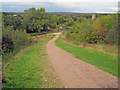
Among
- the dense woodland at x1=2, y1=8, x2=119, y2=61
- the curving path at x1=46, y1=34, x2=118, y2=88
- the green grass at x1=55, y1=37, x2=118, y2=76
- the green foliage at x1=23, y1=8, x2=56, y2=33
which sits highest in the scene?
the green foliage at x1=23, y1=8, x2=56, y2=33

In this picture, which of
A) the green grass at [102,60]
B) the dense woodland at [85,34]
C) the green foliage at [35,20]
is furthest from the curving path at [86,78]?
the green foliage at [35,20]

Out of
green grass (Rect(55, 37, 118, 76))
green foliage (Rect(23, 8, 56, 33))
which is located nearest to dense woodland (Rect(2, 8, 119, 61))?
green grass (Rect(55, 37, 118, 76))

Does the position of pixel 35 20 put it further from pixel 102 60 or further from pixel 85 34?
pixel 102 60

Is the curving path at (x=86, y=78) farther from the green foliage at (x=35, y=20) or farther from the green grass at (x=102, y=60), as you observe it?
the green foliage at (x=35, y=20)

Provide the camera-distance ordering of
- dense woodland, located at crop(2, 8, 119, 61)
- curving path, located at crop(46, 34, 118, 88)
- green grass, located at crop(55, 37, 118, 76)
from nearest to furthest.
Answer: curving path, located at crop(46, 34, 118, 88) < green grass, located at crop(55, 37, 118, 76) < dense woodland, located at crop(2, 8, 119, 61)

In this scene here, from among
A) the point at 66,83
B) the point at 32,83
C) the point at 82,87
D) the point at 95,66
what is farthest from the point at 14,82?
the point at 95,66

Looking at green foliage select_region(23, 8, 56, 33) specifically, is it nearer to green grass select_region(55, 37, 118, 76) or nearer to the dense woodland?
the dense woodland

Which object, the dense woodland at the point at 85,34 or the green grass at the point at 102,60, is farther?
the dense woodland at the point at 85,34

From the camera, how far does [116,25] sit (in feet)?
44.7

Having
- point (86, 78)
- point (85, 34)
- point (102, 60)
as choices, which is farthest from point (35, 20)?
point (86, 78)

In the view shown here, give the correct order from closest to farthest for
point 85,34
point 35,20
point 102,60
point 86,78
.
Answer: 1. point 86,78
2. point 102,60
3. point 85,34
4. point 35,20

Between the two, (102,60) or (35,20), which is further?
(35,20)

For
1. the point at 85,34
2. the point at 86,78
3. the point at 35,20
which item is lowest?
the point at 86,78

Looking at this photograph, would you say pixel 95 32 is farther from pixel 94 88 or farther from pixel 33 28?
pixel 33 28
